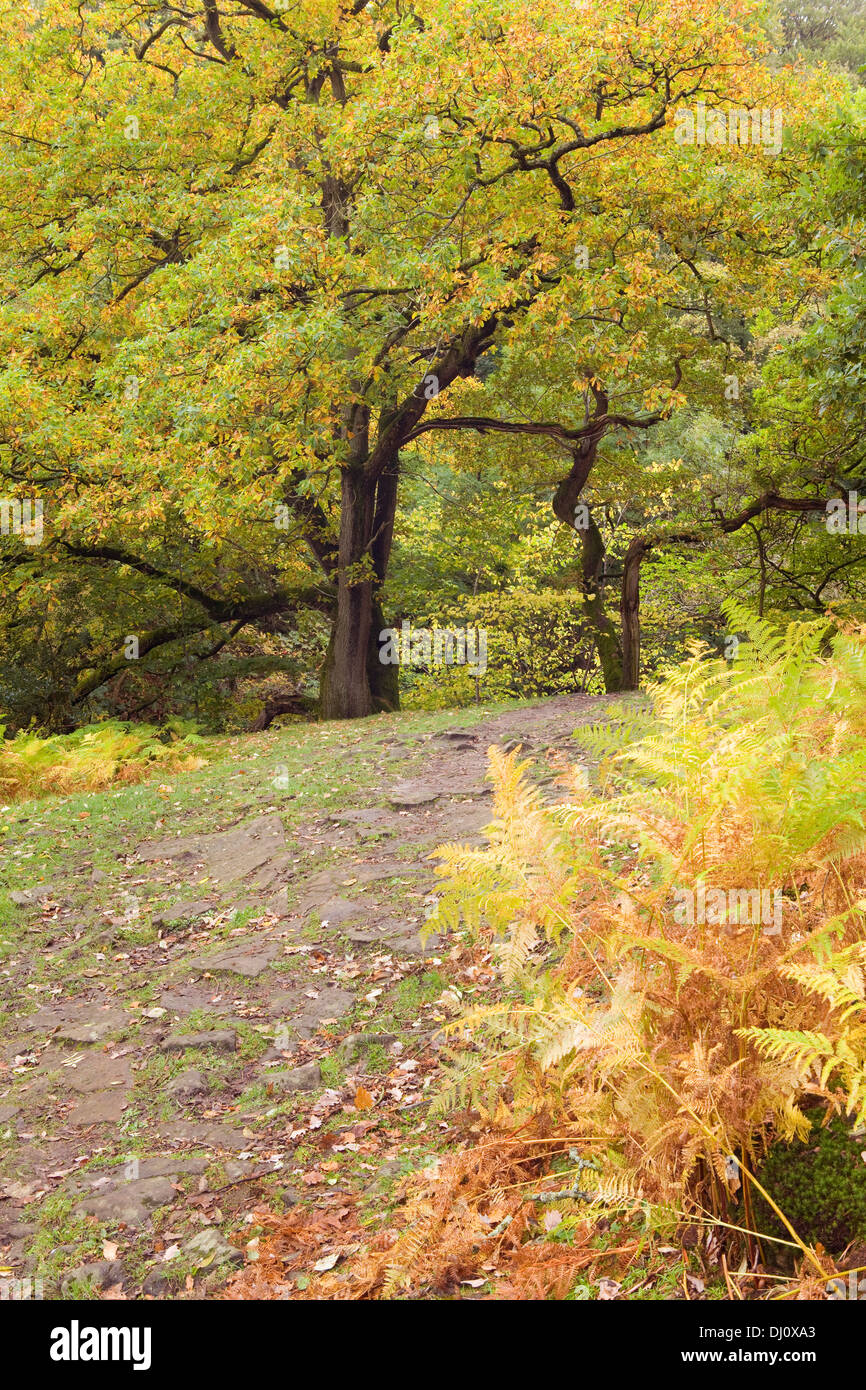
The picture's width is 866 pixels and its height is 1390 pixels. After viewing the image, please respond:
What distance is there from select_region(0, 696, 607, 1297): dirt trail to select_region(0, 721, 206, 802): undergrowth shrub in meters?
4.06

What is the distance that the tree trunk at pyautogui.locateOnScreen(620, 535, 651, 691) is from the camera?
15.8m

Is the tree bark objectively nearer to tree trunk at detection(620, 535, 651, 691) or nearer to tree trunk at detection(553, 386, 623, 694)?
tree trunk at detection(553, 386, 623, 694)

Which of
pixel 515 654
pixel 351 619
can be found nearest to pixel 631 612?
pixel 351 619

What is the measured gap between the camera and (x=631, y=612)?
1609cm

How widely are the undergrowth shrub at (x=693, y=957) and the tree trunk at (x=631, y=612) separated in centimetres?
1148

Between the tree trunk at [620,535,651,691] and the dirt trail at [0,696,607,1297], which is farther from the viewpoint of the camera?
the tree trunk at [620,535,651,691]

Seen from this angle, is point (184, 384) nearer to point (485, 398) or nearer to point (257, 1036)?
point (485, 398)

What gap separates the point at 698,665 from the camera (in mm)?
4566

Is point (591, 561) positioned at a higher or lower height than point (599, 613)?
higher

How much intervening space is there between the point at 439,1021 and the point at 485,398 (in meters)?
13.8

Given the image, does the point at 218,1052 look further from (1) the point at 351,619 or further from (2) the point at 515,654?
(2) the point at 515,654

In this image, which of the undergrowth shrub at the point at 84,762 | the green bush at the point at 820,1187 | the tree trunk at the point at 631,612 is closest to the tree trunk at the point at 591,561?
the tree trunk at the point at 631,612

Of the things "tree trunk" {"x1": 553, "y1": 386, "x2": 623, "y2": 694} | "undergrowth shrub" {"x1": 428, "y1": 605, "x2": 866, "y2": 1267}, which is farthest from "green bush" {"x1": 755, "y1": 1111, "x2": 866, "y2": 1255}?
"tree trunk" {"x1": 553, "y1": 386, "x2": 623, "y2": 694}

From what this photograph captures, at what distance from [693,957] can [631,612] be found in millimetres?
13207
